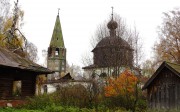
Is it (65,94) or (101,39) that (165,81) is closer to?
(65,94)

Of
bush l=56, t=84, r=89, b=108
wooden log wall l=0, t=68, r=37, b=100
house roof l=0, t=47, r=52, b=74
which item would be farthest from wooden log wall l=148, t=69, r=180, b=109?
wooden log wall l=0, t=68, r=37, b=100

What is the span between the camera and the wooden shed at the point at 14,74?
20.8 metres

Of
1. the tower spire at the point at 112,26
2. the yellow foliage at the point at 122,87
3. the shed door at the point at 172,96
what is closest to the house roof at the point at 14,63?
the yellow foliage at the point at 122,87

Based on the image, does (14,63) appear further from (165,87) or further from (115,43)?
(115,43)

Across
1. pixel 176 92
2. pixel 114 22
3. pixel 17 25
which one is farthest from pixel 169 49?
pixel 176 92

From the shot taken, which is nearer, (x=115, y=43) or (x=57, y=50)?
(x=115, y=43)

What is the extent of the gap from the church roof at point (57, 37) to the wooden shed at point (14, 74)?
129ft

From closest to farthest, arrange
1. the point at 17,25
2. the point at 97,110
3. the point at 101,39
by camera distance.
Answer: the point at 97,110 < the point at 17,25 < the point at 101,39

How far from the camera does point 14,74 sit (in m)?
21.9

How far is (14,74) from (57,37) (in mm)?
42026

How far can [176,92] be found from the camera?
60.1 feet

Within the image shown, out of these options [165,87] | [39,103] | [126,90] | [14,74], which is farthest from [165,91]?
[14,74]

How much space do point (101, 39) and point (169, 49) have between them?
9.91m

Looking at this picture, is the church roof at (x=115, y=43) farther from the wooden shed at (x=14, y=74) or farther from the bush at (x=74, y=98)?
the bush at (x=74, y=98)
